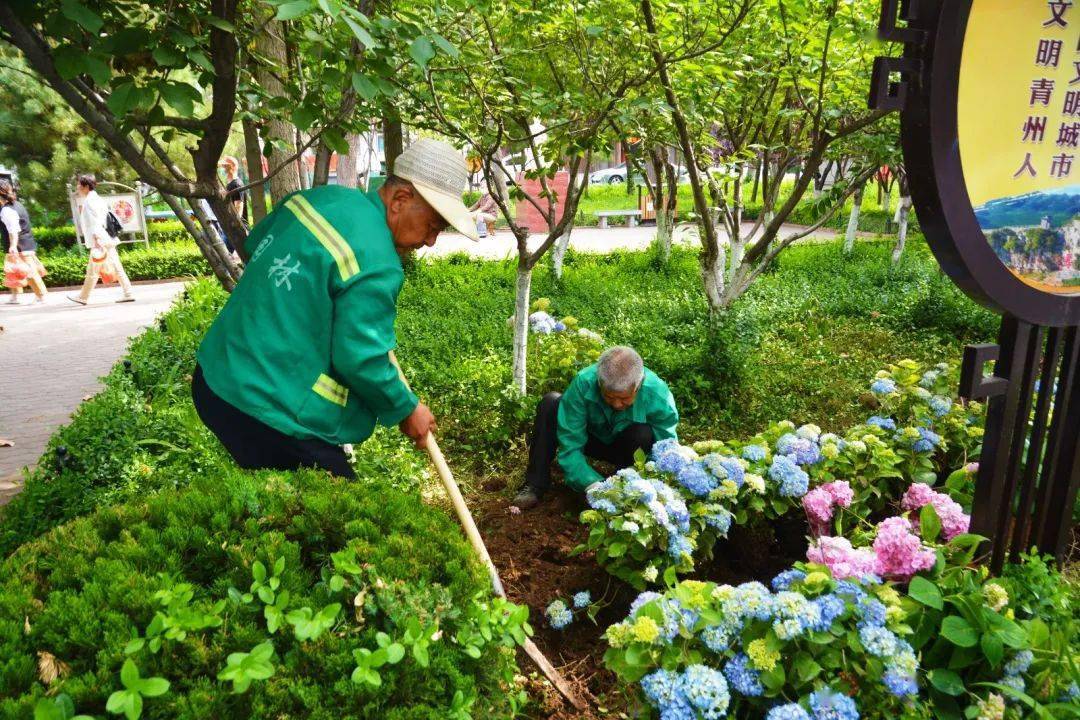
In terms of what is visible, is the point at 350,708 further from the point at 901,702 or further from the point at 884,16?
the point at 884,16

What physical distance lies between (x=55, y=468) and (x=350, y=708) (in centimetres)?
291

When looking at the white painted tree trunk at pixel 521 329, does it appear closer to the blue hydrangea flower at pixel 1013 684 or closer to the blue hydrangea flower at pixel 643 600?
the blue hydrangea flower at pixel 643 600

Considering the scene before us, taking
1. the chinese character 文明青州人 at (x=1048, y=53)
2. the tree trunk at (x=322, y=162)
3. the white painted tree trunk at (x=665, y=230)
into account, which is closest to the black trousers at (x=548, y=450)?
the tree trunk at (x=322, y=162)

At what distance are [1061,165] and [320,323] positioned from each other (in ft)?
7.97

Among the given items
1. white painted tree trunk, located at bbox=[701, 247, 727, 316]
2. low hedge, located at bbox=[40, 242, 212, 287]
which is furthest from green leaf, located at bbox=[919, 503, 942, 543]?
low hedge, located at bbox=[40, 242, 212, 287]

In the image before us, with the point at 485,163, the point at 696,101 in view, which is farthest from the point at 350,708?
the point at 696,101

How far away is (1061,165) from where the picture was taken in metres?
2.25

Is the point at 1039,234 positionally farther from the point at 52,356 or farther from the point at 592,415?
the point at 52,356

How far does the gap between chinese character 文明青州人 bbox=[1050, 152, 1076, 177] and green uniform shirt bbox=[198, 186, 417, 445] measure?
2.09 metres

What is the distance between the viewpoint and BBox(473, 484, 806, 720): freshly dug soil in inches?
93.5

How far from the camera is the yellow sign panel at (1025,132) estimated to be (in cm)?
200

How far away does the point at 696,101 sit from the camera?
516 cm

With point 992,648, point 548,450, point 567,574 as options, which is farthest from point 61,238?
point 992,648

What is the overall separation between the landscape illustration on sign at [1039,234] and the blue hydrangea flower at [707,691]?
1512mm
